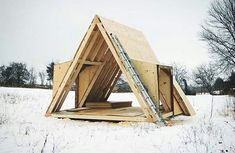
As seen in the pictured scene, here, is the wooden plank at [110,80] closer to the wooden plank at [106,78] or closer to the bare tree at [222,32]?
the wooden plank at [106,78]

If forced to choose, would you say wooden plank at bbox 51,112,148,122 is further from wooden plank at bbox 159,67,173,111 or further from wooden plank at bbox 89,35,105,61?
wooden plank at bbox 89,35,105,61

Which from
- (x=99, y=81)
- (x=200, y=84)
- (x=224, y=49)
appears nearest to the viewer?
(x=99, y=81)

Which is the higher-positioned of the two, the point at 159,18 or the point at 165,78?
the point at 159,18

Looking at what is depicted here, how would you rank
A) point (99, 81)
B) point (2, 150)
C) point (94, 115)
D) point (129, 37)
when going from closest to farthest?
1. point (2, 150)
2. point (94, 115)
3. point (129, 37)
4. point (99, 81)

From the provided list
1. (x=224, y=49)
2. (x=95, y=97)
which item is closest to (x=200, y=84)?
(x=224, y=49)

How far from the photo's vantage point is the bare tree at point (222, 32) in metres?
19.2

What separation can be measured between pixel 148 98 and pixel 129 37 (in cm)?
345

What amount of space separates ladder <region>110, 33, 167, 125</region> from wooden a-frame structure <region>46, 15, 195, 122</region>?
0.11 ft

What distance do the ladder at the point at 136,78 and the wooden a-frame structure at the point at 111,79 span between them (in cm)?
3

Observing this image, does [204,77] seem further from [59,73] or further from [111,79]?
[59,73]

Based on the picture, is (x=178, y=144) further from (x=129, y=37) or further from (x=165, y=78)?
(x=129, y=37)

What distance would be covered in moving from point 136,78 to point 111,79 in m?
4.54

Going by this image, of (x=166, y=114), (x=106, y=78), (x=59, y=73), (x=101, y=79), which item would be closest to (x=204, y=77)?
(x=106, y=78)

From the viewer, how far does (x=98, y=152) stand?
14.2ft
